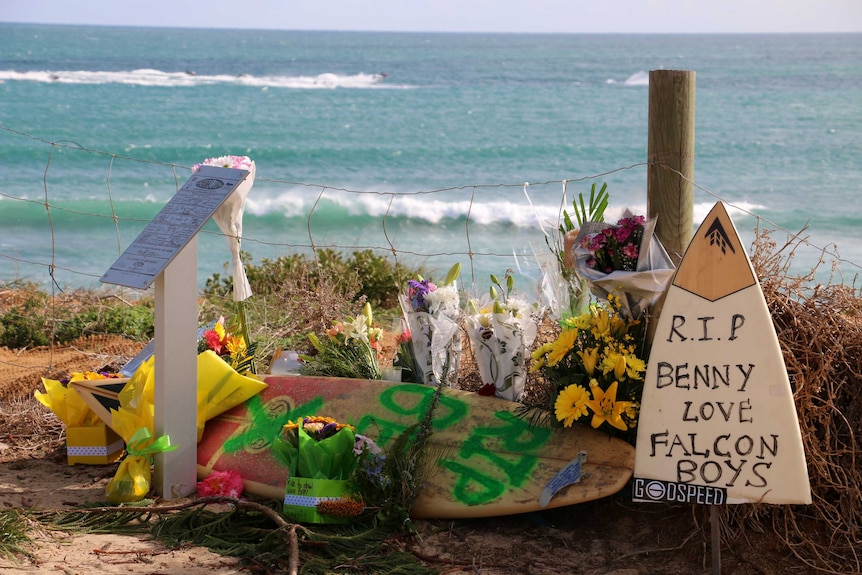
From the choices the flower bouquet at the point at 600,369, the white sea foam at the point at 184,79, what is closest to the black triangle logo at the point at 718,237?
the flower bouquet at the point at 600,369

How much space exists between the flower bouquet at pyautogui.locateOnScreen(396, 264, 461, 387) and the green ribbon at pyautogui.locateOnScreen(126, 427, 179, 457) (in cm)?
128

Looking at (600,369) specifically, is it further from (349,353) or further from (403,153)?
(403,153)

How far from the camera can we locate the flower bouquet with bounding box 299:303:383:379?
15.7 ft

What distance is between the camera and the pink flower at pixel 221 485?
4.15m

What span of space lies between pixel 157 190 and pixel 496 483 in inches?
646

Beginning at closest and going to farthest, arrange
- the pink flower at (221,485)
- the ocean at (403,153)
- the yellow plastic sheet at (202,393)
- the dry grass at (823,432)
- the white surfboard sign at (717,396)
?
the white surfboard sign at (717,396) < the dry grass at (823,432) < the pink flower at (221,485) < the yellow plastic sheet at (202,393) < the ocean at (403,153)

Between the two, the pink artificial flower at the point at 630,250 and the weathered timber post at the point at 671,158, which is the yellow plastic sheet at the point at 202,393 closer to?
the pink artificial flower at the point at 630,250

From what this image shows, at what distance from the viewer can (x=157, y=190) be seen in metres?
18.9

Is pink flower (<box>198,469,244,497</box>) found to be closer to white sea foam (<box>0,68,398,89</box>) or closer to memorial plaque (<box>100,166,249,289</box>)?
memorial plaque (<box>100,166,249,289</box>)

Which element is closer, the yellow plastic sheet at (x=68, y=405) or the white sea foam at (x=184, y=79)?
the yellow plastic sheet at (x=68, y=405)

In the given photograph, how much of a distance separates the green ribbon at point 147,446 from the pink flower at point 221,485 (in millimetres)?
254

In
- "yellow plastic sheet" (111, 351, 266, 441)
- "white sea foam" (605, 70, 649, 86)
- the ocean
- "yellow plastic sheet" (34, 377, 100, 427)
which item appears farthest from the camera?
"white sea foam" (605, 70, 649, 86)

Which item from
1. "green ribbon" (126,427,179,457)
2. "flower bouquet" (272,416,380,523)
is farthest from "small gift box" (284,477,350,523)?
"green ribbon" (126,427,179,457)

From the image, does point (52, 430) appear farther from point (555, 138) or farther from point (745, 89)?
point (745, 89)
